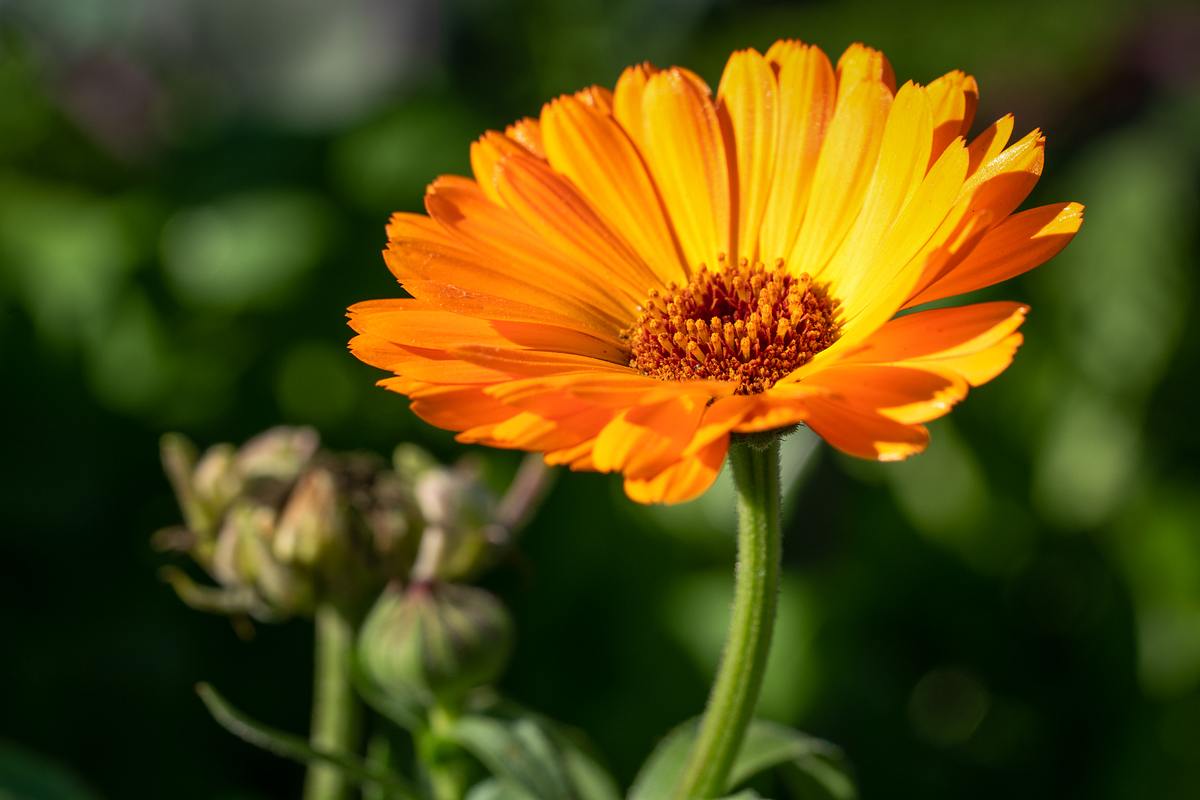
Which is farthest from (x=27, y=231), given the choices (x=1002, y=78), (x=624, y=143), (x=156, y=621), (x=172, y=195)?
(x=1002, y=78)

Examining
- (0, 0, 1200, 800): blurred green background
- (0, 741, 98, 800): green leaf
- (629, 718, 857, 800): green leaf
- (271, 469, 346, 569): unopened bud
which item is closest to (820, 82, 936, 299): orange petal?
(629, 718, 857, 800): green leaf

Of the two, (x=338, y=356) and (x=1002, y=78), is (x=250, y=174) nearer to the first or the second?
(x=338, y=356)

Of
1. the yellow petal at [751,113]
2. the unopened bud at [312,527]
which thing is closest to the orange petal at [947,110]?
the yellow petal at [751,113]

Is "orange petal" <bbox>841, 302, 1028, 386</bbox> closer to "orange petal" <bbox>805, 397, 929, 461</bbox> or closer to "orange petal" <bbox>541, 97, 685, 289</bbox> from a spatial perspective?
"orange petal" <bbox>805, 397, 929, 461</bbox>

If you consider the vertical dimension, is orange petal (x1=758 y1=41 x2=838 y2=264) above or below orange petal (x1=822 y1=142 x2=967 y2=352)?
above

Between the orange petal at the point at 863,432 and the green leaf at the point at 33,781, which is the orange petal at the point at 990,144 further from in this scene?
the green leaf at the point at 33,781
